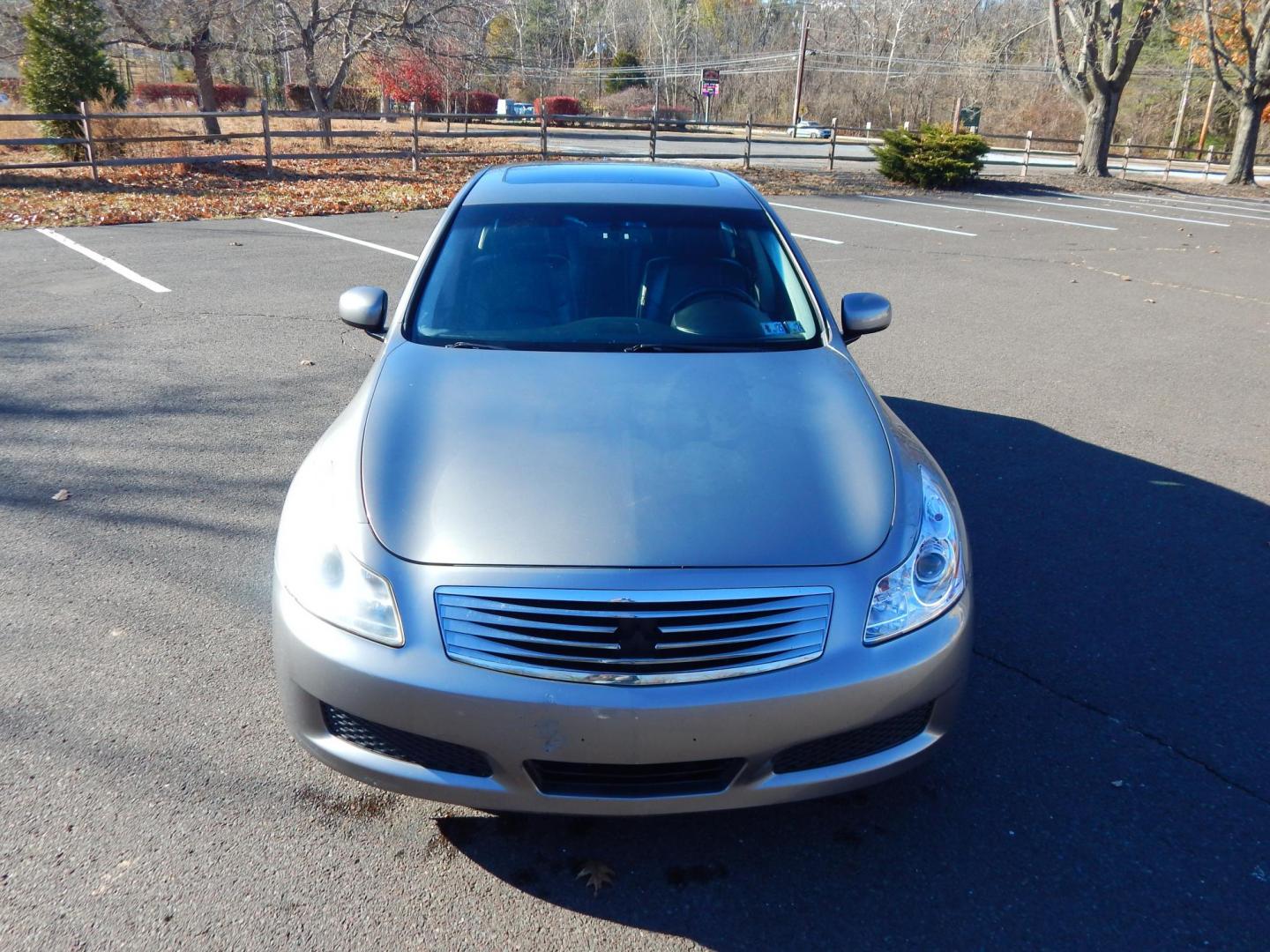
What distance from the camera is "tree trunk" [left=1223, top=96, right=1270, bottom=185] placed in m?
27.0

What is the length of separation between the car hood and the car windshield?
0.57 feet

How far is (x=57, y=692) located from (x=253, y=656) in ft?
1.90

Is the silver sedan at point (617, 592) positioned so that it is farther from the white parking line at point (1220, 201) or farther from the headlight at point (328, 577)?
the white parking line at point (1220, 201)

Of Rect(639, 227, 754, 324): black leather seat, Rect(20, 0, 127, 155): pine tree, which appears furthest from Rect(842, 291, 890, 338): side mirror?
Rect(20, 0, 127, 155): pine tree

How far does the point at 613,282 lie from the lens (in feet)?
12.2

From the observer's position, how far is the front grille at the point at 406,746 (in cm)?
224

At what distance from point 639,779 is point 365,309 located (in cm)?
224

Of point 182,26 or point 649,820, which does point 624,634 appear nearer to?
point 649,820

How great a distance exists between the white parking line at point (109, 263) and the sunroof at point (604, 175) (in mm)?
5744

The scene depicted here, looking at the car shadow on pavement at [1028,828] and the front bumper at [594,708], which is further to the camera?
the car shadow on pavement at [1028,828]

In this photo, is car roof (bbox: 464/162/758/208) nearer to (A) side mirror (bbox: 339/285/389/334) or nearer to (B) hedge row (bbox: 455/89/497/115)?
(A) side mirror (bbox: 339/285/389/334)

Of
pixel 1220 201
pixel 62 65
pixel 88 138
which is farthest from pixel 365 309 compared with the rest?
pixel 1220 201

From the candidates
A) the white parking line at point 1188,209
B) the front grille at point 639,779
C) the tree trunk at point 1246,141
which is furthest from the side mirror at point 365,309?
the tree trunk at point 1246,141

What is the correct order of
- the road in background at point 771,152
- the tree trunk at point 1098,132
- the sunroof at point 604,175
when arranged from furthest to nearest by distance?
1. the tree trunk at point 1098,132
2. the road in background at point 771,152
3. the sunroof at point 604,175
